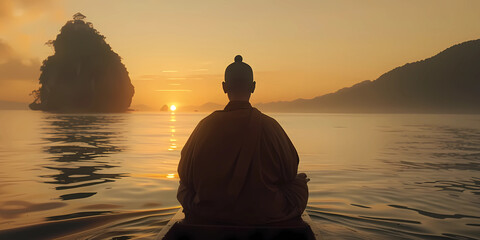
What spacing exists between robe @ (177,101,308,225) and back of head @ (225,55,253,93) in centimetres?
18

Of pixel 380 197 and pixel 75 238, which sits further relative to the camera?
pixel 380 197

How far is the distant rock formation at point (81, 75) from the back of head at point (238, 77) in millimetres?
159951

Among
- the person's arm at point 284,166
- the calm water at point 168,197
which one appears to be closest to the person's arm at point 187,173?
the person's arm at point 284,166

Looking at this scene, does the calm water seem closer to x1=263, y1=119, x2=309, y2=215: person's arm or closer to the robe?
x1=263, y1=119, x2=309, y2=215: person's arm

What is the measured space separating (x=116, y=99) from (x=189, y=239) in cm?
16594

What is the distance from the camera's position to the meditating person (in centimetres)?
366

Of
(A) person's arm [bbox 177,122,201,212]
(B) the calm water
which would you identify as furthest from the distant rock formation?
(A) person's arm [bbox 177,122,201,212]

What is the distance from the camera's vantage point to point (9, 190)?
948cm

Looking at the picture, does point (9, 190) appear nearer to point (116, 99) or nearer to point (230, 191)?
point (230, 191)

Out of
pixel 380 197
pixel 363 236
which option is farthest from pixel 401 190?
pixel 363 236

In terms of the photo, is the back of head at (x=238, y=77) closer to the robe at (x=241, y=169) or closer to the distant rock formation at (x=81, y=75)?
the robe at (x=241, y=169)

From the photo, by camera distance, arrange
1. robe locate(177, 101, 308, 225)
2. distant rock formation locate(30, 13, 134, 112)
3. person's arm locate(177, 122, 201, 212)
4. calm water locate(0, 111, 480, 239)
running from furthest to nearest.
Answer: distant rock formation locate(30, 13, 134, 112) → calm water locate(0, 111, 480, 239) → person's arm locate(177, 122, 201, 212) → robe locate(177, 101, 308, 225)

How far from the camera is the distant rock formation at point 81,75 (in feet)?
499

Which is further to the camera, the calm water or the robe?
the calm water
